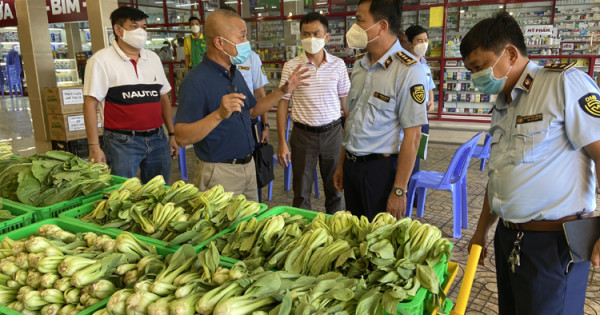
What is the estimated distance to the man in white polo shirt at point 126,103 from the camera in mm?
3098

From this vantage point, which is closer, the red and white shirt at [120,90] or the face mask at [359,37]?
the face mask at [359,37]

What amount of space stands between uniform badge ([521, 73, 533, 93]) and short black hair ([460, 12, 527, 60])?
0.39 ft

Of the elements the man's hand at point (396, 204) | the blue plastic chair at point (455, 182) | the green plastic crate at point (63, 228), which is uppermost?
the green plastic crate at point (63, 228)

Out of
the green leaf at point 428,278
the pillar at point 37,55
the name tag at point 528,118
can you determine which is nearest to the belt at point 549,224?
the name tag at point 528,118

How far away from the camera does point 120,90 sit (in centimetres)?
313

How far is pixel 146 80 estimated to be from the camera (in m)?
3.29

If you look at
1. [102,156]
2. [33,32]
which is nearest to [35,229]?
[102,156]

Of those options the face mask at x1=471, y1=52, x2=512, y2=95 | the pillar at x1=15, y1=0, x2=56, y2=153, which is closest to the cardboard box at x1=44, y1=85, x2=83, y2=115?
the pillar at x1=15, y1=0, x2=56, y2=153

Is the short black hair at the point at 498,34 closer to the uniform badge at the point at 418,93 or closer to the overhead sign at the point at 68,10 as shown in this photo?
the uniform badge at the point at 418,93

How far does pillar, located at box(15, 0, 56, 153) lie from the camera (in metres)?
6.02

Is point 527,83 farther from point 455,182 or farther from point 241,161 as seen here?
point 455,182

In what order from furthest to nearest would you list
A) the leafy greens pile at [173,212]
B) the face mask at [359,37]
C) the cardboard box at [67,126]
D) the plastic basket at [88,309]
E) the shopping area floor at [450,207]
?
1. the cardboard box at [67,126]
2. the shopping area floor at [450,207]
3. the face mask at [359,37]
4. the leafy greens pile at [173,212]
5. the plastic basket at [88,309]

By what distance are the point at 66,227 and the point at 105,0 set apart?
496cm

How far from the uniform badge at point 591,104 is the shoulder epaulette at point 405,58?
929mm
